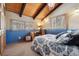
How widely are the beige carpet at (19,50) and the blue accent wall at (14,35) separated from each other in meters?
0.06

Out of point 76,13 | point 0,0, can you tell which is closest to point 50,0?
point 76,13

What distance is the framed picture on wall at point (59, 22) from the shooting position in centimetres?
186

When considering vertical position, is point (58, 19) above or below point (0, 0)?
below

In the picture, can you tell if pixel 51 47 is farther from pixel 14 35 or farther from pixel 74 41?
pixel 14 35

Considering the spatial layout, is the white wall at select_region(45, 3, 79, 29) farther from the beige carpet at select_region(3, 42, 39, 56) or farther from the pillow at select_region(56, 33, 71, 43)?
the beige carpet at select_region(3, 42, 39, 56)

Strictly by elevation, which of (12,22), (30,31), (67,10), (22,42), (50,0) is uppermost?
(50,0)

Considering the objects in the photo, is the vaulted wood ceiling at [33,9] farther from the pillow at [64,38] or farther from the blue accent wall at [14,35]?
the pillow at [64,38]

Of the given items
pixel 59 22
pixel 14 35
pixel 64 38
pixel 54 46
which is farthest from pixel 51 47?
pixel 14 35

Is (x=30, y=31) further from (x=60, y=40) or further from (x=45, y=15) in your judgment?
(x=60, y=40)

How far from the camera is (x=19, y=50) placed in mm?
1867

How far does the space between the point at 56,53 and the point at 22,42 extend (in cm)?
46

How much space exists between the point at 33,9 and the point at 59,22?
1.23 ft

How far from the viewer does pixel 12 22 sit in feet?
6.03

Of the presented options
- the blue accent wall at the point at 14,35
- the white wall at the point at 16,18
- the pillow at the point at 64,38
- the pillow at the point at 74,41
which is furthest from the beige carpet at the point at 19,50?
the pillow at the point at 74,41
